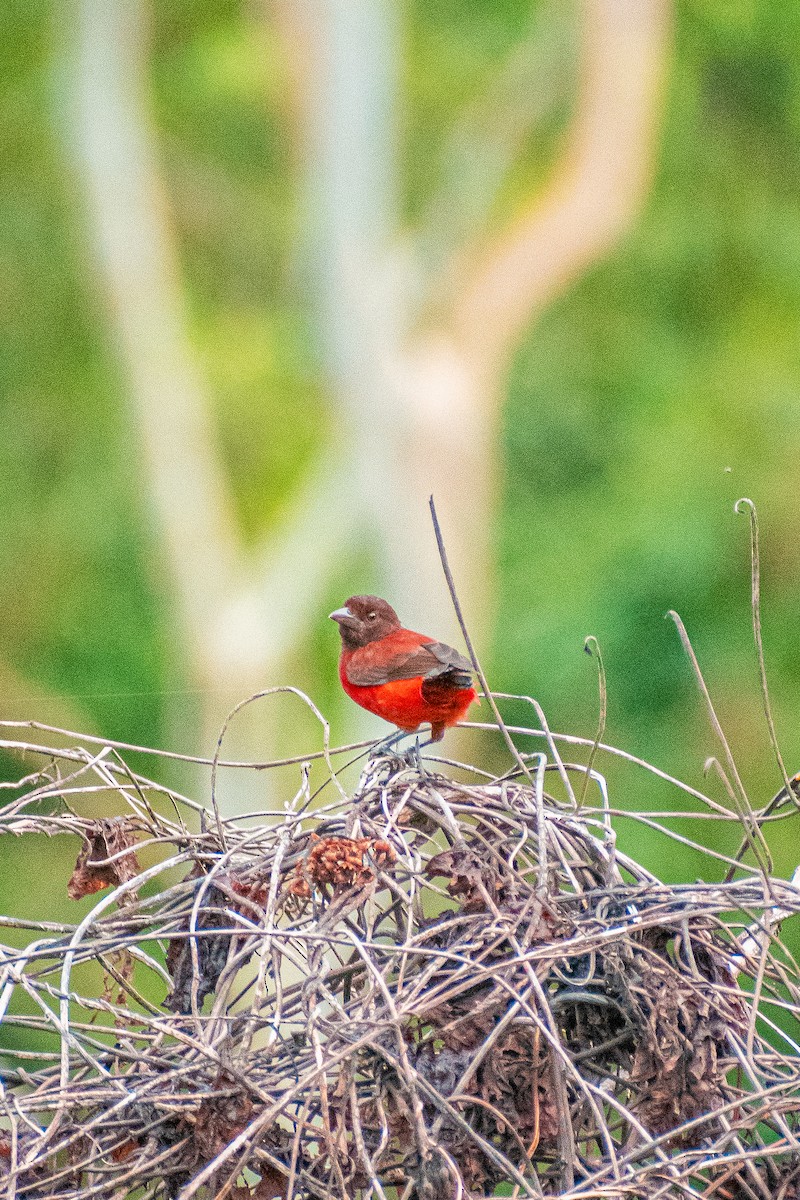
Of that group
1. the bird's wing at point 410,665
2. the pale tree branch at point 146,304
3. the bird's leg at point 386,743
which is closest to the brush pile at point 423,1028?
the bird's leg at point 386,743

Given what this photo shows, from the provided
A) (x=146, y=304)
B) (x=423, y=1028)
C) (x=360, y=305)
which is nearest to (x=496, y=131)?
(x=360, y=305)

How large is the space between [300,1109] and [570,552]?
8.88m

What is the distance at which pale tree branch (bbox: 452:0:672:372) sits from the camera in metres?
10.1

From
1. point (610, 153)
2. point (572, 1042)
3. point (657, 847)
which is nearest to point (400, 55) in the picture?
point (610, 153)

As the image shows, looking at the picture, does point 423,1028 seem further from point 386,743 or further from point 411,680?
point 411,680

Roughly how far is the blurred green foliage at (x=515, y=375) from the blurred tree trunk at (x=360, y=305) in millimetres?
506

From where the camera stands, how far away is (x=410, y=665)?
2.33 meters

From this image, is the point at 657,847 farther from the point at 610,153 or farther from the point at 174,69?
the point at 174,69

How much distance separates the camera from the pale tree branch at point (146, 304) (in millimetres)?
10133

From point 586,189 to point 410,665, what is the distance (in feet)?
27.7

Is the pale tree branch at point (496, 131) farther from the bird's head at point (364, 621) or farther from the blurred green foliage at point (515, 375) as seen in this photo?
the bird's head at point (364, 621)

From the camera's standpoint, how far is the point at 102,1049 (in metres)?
1.29

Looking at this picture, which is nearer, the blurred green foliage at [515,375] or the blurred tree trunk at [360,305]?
the blurred green foliage at [515,375]

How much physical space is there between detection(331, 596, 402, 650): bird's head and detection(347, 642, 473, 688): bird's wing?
0.24 ft
